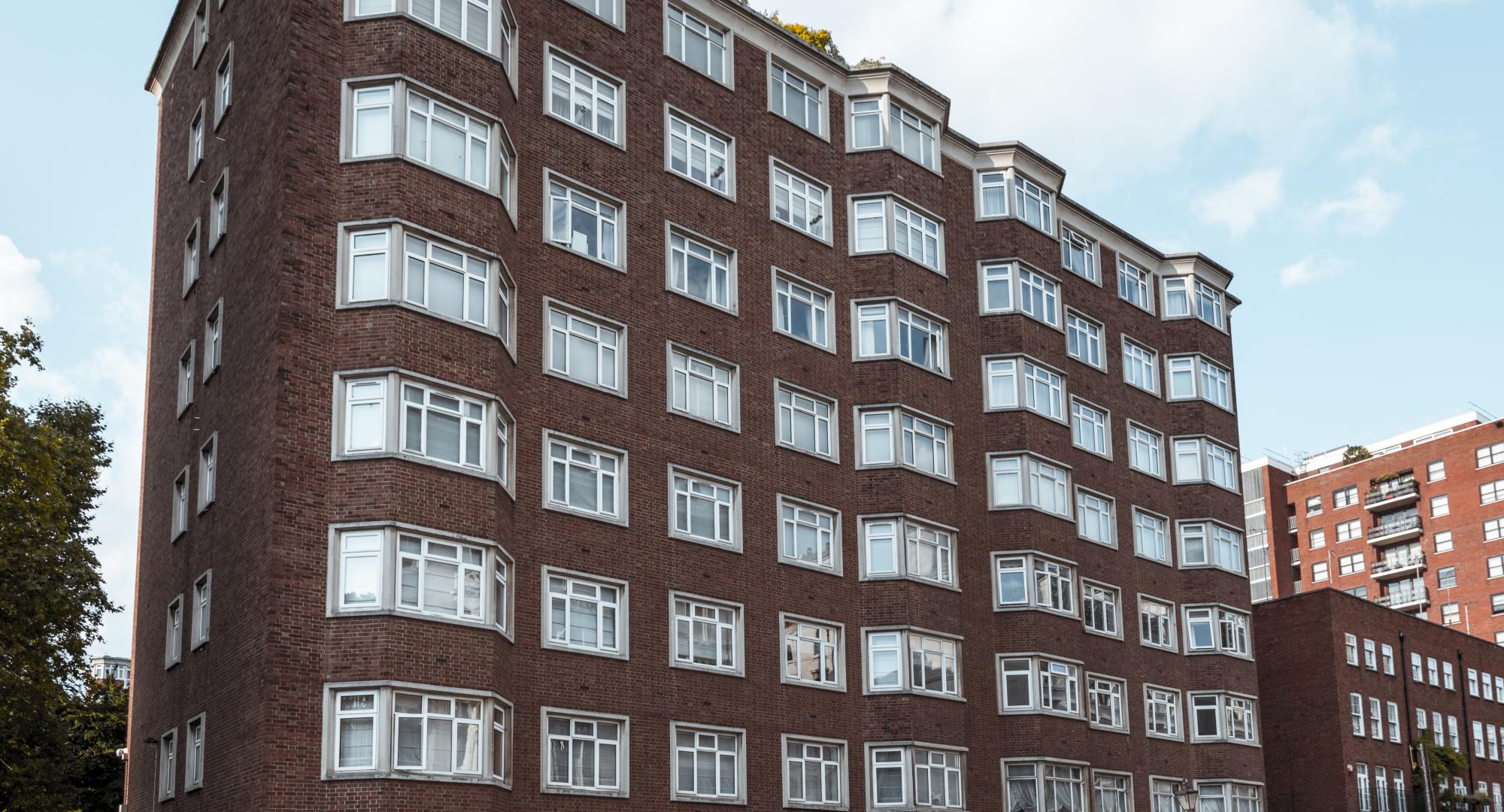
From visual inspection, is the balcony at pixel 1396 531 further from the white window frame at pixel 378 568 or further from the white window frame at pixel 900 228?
the white window frame at pixel 378 568

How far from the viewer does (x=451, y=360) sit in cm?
3097

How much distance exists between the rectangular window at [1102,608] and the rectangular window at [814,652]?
34.4 feet

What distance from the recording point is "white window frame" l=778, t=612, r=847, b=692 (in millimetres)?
38406

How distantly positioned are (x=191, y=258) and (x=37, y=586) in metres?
8.74

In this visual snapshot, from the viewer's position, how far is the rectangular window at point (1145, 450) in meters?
53.6

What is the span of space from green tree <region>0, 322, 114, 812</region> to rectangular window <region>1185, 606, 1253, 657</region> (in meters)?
34.6

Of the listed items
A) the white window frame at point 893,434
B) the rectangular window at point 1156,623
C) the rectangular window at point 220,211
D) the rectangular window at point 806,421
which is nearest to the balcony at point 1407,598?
the rectangular window at point 1156,623

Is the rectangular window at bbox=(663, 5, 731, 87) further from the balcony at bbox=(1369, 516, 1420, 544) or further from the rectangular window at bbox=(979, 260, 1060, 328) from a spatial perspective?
the balcony at bbox=(1369, 516, 1420, 544)

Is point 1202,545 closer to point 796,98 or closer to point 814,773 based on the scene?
point 814,773

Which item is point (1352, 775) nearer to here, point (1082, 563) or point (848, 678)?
point (1082, 563)

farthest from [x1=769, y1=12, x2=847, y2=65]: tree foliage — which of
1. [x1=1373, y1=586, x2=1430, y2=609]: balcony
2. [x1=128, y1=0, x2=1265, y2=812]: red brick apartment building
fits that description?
[x1=1373, y1=586, x2=1430, y2=609]: balcony

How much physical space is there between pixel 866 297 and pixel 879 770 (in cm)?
1265

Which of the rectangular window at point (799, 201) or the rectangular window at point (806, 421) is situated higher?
the rectangular window at point (799, 201)

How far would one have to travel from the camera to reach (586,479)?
34969mm
